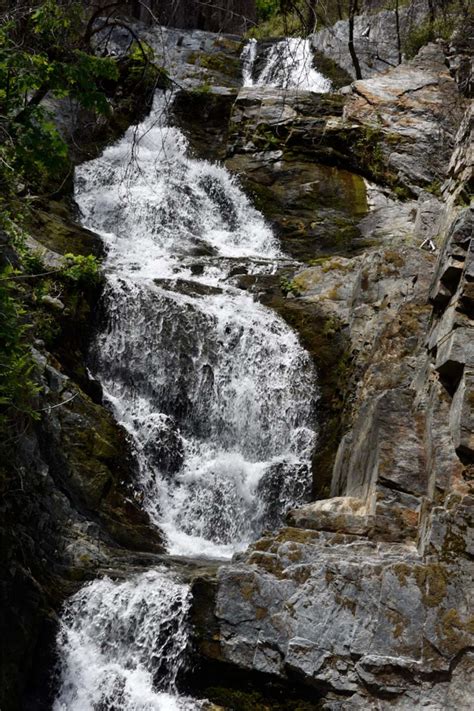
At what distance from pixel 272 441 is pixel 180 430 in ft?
4.39

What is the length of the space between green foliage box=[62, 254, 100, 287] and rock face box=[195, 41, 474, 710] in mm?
4368

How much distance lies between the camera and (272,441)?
1088cm

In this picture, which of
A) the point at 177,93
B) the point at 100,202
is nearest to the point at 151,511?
the point at 100,202

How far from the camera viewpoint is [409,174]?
1742 centimetres

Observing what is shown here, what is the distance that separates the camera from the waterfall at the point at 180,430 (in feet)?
23.1

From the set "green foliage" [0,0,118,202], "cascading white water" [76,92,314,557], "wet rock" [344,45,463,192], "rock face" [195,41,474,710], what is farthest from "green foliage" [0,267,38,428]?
"wet rock" [344,45,463,192]

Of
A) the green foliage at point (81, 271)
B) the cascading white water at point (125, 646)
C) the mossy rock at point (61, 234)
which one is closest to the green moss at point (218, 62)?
the mossy rock at point (61, 234)

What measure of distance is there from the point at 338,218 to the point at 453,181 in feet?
16.6

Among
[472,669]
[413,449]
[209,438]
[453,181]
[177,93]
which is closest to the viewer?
[472,669]

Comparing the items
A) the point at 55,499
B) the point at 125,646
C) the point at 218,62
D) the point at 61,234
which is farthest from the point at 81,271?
the point at 218,62

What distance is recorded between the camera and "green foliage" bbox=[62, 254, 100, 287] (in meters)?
11.5

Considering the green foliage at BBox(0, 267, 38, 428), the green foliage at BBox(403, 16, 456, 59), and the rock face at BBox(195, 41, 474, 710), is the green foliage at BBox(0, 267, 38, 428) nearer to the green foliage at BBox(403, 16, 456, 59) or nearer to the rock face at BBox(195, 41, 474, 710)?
the rock face at BBox(195, 41, 474, 710)

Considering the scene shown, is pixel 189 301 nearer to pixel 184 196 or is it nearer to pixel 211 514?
pixel 211 514

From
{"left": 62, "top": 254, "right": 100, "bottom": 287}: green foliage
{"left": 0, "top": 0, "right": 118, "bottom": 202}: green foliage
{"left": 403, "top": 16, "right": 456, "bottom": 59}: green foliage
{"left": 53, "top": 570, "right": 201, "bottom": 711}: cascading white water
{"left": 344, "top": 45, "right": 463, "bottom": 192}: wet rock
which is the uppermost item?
{"left": 403, "top": 16, "right": 456, "bottom": 59}: green foliage
